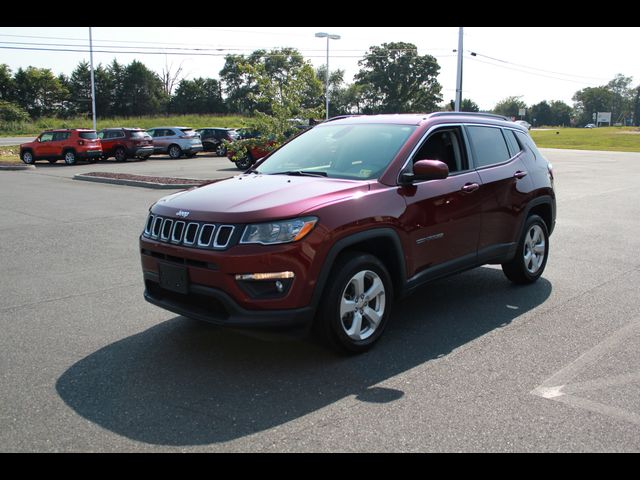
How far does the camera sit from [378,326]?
15.6 feet

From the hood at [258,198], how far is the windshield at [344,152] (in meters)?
0.29

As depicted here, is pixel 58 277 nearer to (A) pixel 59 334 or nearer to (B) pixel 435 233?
(A) pixel 59 334

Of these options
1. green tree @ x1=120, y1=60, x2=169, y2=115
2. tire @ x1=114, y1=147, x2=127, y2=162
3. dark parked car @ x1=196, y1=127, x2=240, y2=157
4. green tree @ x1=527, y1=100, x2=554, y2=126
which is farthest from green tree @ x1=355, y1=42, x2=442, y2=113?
tire @ x1=114, y1=147, x2=127, y2=162

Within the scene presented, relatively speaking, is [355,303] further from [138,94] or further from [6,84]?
[138,94]

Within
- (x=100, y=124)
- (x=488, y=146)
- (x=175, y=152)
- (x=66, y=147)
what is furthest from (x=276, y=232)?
(x=100, y=124)

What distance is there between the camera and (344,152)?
5.41 meters

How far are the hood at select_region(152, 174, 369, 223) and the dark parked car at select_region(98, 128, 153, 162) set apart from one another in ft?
85.9

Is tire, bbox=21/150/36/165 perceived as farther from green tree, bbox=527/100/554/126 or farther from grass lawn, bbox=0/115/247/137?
green tree, bbox=527/100/554/126

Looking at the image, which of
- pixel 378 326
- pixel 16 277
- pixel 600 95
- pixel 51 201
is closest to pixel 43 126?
pixel 51 201

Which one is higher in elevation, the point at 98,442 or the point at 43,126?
the point at 43,126

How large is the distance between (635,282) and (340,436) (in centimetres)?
482

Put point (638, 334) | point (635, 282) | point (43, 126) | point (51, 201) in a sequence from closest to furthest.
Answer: point (638, 334) < point (635, 282) < point (51, 201) < point (43, 126)

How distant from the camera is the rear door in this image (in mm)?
5881

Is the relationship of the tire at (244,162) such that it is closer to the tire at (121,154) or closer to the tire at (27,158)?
the tire at (121,154)
